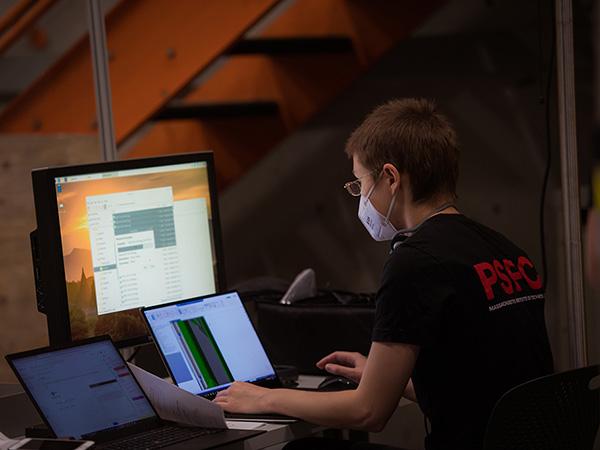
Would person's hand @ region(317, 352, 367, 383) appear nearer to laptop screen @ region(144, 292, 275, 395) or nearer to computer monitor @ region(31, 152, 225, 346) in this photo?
laptop screen @ region(144, 292, 275, 395)

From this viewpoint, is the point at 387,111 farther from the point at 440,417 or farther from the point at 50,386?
the point at 50,386

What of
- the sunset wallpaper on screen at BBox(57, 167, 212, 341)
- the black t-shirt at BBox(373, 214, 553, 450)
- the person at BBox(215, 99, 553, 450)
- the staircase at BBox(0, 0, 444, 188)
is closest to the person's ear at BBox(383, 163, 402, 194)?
the person at BBox(215, 99, 553, 450)

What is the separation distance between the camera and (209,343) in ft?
7.48

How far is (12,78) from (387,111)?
2.52 metres

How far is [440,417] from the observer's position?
1.95 meters

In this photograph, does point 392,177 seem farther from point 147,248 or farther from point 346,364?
point 147,248

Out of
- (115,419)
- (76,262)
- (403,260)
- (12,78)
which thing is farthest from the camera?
(12,78)

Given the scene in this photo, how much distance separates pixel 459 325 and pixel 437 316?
0.06 meters

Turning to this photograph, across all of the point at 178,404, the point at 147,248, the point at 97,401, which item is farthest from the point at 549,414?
the point at 147,248

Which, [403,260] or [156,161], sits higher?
[156,161]

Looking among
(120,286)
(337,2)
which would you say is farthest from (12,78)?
(120,286)

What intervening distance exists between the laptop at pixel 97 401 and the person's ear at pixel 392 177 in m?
0.55

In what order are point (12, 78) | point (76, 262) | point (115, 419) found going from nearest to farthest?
point (115, 419), point (76, 262), point (12, 78)

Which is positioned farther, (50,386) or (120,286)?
(120,286)
